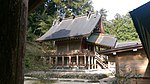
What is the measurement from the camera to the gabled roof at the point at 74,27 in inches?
1027

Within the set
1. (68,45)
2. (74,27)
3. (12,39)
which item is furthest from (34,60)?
(12,39)

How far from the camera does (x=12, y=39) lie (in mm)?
A: 1277

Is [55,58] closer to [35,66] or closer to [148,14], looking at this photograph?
[35,66]

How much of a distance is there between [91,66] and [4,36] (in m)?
24.8

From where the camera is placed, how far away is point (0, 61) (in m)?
1.27

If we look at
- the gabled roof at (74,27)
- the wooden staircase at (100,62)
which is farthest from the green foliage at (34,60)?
the wooden staircase at (100,62)

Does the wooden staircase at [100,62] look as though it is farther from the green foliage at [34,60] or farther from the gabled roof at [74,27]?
the green foliage at [34,60]

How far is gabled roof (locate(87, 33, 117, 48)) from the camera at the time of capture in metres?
27.6

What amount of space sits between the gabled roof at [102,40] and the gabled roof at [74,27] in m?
2.01

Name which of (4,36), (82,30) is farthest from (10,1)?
(82,30)

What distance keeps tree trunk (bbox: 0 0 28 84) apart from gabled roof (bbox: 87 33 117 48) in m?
26.1

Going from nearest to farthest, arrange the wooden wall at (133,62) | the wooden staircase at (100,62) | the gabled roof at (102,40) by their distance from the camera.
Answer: the wooden wall at (133,62) < the wooden staircase at (100,62) < the gabled roof at (102,40)

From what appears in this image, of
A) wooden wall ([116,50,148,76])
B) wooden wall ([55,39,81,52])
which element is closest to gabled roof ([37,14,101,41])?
wooden wall ([55,39,81,52])

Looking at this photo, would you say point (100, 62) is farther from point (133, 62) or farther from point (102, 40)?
point (133, 62)
